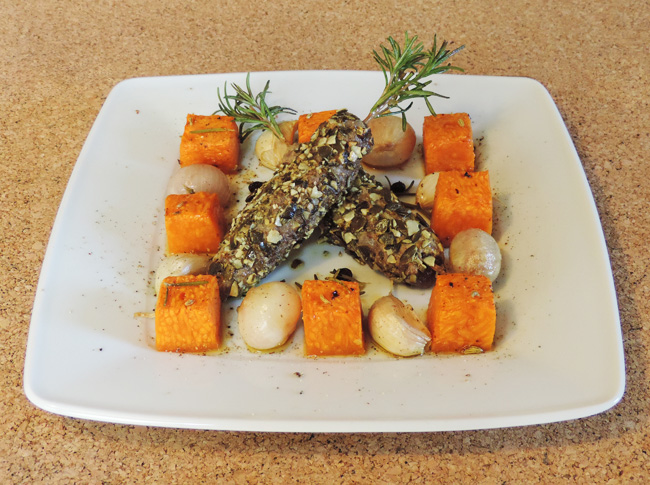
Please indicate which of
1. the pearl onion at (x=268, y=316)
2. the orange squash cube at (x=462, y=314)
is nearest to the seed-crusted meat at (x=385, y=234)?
the orange squash cube at (x=462, y=314)

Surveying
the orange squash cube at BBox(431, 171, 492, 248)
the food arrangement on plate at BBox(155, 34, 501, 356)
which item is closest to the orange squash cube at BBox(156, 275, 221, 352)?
the food arrangement on plate at BBox(155, 34, 501, 356)

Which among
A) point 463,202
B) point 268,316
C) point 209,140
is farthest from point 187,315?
point 463,202

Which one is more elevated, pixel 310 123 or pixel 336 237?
pixel 310 123

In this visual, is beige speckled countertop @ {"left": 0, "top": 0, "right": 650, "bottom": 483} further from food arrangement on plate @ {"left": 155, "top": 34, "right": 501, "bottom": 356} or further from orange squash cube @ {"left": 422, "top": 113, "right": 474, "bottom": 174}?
orange squash cube @ {"left": 422, "top": 113, "right": 474, "bottom": 174}

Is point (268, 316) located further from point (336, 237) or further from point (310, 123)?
point (310, 123)

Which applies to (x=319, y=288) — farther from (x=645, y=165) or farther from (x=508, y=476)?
(x=645, y=165)

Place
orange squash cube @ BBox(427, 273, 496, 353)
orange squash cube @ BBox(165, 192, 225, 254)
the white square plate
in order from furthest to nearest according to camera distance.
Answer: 1. orange squash cube @ BBox(165, 192, 225, 254)
2. orange squash cube @ BBox(427, 273, 496, 353)
3. the white square plate
